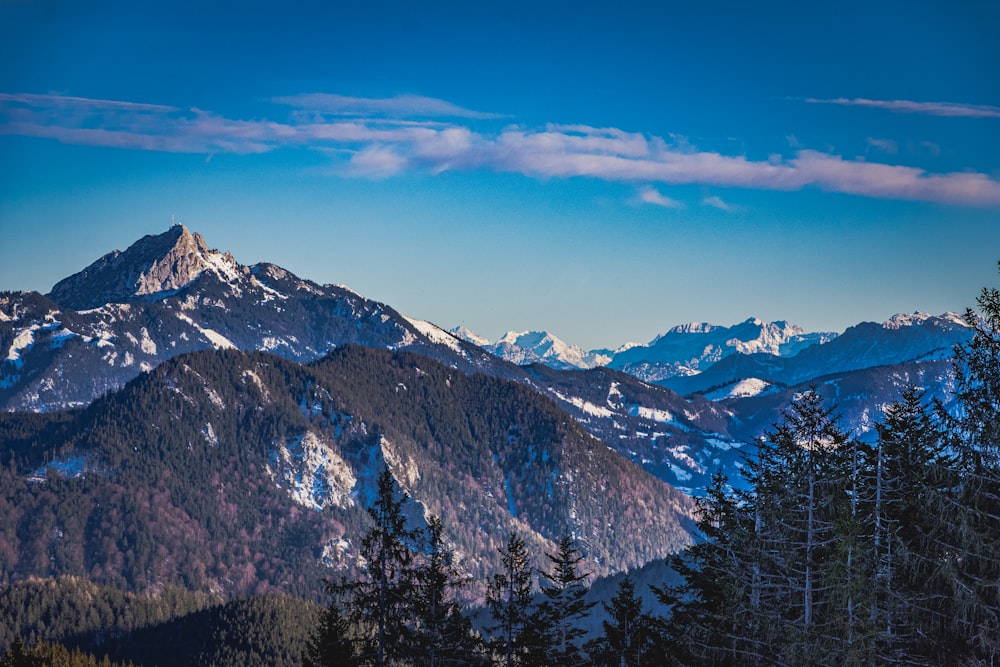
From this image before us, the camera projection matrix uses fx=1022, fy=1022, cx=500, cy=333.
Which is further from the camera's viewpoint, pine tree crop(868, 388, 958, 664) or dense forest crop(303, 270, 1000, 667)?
pine tree crop(868, 388, 958, 664)

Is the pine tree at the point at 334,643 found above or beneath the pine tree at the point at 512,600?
beneath

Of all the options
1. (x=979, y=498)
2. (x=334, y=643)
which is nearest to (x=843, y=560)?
(x=979, y=498)

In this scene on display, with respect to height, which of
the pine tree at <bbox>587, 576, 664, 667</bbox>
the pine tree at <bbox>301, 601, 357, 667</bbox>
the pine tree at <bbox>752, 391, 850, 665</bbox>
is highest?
the pine tree at <bbox>752, 391, 850, 665</bbox>

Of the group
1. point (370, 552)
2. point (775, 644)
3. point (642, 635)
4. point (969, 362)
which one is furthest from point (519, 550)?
point (969, 362)

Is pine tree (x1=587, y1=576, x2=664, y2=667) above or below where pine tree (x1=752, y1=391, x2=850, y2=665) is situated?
below

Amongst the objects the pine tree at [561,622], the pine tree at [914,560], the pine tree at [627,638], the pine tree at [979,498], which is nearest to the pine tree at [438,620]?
the pine tree at [561,622]

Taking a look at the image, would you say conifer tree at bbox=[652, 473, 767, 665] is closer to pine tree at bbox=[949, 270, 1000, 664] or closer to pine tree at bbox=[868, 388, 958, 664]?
pine tree at bbox=[868, 388, 958, 664]

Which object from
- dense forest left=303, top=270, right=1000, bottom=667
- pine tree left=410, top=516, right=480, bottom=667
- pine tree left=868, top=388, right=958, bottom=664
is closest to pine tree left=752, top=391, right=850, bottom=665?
dense forest left=303, top=270, right=1000, bottom=667

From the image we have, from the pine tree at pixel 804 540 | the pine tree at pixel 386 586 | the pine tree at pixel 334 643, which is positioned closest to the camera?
the pine tree at pixel 804 540

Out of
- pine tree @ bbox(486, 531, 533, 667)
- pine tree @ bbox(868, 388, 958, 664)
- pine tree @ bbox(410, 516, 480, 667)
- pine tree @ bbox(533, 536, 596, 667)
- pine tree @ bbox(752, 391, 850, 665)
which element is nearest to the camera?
pine tree @ bbox(868, 388, 958, 664)

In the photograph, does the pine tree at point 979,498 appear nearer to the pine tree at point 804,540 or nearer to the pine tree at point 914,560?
the pine tree at point 914,560

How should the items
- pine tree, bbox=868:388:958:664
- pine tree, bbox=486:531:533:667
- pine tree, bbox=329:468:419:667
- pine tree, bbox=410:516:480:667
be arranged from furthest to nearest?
pine tree, bbox=486:531:533:667 → pine tree, bbox=410:516:480:667 → pine tree, bbox=329:468:419:667 → pine tree, bbox=868:388:958:664

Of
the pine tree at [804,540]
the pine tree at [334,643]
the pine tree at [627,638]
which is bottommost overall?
the pine tree at [334,643]

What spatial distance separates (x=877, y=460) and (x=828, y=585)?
4746 mm
